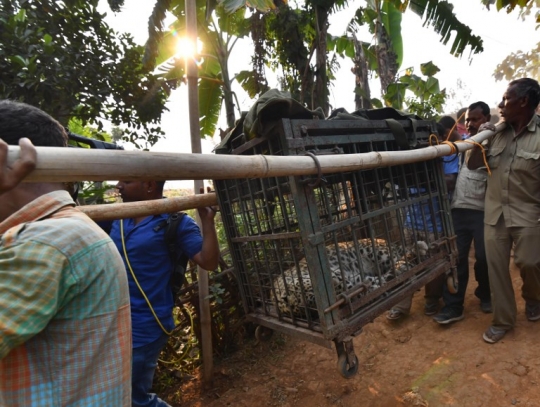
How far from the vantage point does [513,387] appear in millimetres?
2820

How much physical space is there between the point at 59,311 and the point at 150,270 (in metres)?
1.28

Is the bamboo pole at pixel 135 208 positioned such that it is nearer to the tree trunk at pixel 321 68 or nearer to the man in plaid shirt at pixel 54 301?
the man in plaid shirt at pixel 54 301

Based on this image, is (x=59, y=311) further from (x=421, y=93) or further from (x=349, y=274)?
(x=421, y=93)

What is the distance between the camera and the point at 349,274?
233cm

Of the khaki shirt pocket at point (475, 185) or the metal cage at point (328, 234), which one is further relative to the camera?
the khaki shirt pocket at point (475, 185)

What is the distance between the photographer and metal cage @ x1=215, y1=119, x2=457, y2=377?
1.64 meters

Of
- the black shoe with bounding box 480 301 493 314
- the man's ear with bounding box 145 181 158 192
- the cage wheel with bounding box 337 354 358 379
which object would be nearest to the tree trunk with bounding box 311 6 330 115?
the black shoe with bounding box 480 301 493 314

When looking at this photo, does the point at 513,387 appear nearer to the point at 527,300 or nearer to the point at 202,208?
the point at 527,300

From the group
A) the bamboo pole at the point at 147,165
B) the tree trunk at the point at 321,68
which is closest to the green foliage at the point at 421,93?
the tree trunk at the point at 321,68

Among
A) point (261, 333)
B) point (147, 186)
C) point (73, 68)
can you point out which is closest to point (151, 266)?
point (147, 186)

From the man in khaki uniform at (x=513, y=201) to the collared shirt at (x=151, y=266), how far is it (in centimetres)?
282

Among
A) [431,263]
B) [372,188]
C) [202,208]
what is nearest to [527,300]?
[431,263]

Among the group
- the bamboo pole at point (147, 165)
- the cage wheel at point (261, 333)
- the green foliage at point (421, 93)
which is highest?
the green foliage at point (421, 93)

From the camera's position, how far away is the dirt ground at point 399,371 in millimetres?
2908
